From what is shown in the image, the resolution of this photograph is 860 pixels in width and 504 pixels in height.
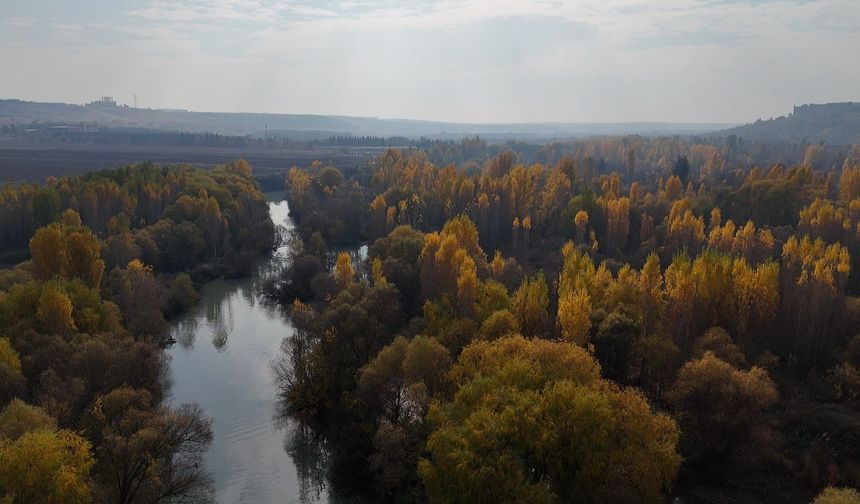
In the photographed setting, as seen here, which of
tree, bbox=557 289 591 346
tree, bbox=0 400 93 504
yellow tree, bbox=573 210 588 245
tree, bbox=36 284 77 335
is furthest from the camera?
yellow tree, bbox=573 210 588 245

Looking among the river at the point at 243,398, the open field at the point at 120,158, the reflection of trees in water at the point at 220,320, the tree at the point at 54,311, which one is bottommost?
the river at the point at 243,398

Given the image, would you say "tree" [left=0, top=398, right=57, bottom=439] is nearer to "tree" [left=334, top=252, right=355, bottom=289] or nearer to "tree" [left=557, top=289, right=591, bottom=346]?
"tree" [left=334, top=252, right=355, bottom=289]

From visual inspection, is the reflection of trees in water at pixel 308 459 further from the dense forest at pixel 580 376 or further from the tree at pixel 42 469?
the tree at pixel 42 469

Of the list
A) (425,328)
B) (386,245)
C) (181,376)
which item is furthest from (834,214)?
(181,376)

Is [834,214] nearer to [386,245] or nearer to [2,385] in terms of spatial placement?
[386,245]

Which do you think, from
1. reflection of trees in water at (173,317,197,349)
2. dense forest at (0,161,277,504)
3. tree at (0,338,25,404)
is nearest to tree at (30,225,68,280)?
dense forest at (0,161,277,504)

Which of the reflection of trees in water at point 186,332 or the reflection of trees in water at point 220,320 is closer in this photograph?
the reflection of trees in water at point 186,332

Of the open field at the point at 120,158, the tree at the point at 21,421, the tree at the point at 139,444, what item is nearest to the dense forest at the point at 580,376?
the tree at the point at 139,444
